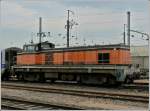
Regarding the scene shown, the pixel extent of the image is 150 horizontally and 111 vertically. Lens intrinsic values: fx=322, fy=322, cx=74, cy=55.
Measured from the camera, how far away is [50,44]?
797 inches

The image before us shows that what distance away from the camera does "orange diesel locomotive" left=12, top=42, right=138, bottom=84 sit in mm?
16031

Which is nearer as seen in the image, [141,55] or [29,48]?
[29,48]

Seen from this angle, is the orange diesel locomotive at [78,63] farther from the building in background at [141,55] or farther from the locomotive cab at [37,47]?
the building in background at [141,55]

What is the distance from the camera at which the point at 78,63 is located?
56.5 ft

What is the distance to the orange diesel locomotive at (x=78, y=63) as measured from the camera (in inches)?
631

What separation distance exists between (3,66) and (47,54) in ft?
14.9

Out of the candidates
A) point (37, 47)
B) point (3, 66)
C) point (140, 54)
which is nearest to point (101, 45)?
point (37, 47)

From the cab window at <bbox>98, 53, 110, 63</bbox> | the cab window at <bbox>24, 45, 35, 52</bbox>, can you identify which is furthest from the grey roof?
the cab window at <bbox>98, 53, 110, 63</bbox>

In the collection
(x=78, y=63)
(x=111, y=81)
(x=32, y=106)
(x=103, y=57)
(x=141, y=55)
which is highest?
(x=141, y=55)

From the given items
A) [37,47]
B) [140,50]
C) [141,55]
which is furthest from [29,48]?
[140,50]

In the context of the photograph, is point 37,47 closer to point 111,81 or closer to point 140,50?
point 111,81

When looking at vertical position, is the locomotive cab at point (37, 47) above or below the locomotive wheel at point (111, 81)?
above

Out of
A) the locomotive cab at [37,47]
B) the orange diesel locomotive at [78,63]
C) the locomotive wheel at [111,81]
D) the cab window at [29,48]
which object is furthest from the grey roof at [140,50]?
the locomotive wheel at [111,81]

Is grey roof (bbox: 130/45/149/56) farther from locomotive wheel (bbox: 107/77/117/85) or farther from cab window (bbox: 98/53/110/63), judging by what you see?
locomotive wheel (bbox: 107/77/117/85)
